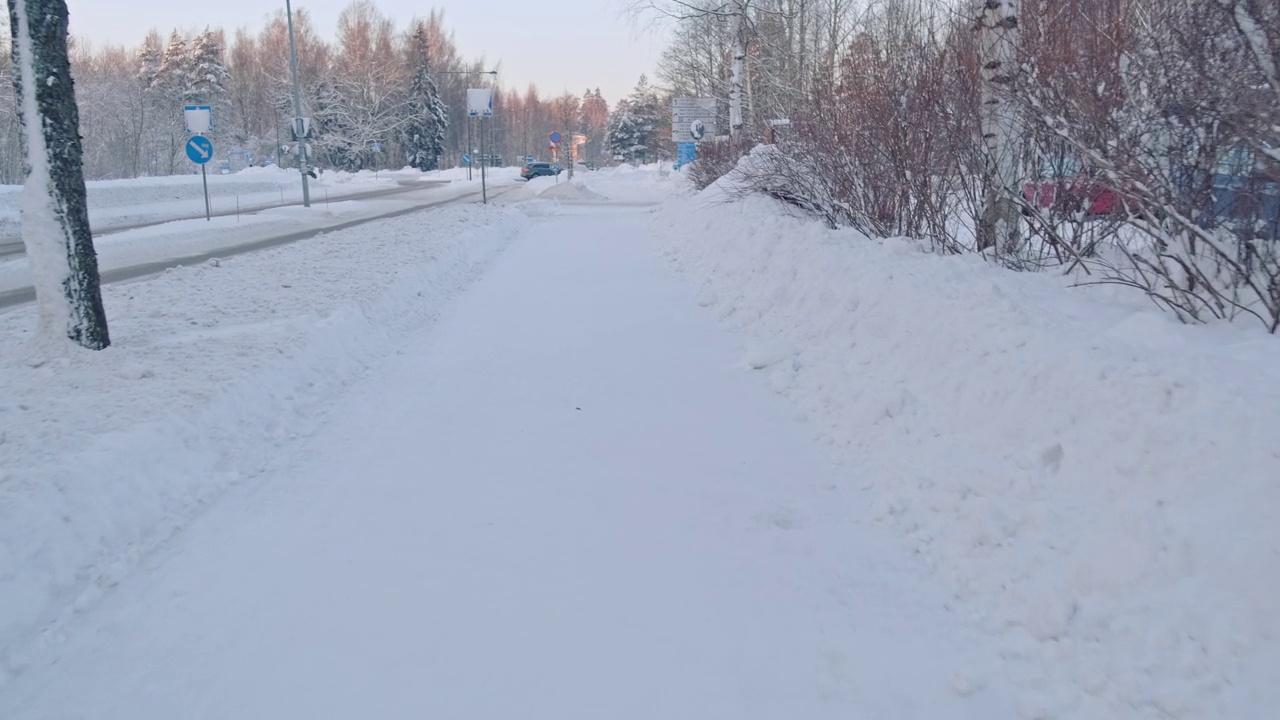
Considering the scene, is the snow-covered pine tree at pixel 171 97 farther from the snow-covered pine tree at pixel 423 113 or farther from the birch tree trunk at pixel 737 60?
the birch tree trunk at pixel 737 60

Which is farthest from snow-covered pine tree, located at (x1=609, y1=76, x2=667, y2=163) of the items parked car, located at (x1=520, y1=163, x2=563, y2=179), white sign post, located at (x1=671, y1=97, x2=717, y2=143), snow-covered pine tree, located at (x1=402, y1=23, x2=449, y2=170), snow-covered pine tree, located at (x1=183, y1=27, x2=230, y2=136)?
white sign post, located at (x1=671, y1=97, x2=717, y2=143)

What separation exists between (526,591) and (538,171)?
6163 centimetres

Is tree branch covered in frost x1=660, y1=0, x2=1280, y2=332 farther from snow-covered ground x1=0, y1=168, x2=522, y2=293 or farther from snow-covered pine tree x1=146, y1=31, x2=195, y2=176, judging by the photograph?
snow-covered pine tree x1=146, y1=31, x2=195, y2=176

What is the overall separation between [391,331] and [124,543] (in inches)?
200

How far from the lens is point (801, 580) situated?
4.03 m

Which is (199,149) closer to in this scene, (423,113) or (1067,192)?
(1067,192)

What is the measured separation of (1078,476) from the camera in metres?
3.87

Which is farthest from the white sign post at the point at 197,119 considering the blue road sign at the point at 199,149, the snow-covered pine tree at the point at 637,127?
the snow-covered pine tree at the point at 637,127

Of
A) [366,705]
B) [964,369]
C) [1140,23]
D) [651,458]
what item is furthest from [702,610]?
[1140,23]

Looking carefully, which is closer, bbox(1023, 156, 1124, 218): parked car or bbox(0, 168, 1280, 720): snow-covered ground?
bbox(0, 168, 1280, 720): snow-covered ground

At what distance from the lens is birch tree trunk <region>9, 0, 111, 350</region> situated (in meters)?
6.74

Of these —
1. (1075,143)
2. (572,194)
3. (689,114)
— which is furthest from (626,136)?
(1075,143)

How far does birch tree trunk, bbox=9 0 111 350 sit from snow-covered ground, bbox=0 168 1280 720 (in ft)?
1.38

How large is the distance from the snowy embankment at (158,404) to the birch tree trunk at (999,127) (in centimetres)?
596
